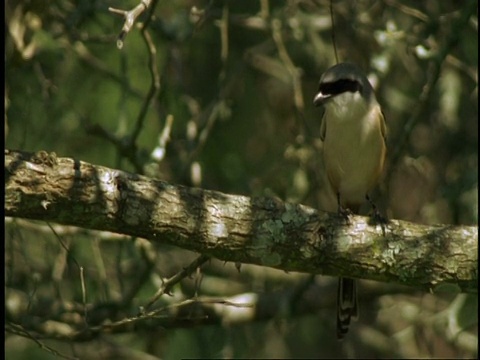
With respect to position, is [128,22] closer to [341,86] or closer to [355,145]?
[341,86]

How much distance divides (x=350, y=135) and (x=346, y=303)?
109 cm

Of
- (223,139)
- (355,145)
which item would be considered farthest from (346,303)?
(223,139)

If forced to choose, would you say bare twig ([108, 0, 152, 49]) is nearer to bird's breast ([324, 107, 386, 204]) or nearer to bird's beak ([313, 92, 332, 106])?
bird's beak ([313, 92, 332, 106])

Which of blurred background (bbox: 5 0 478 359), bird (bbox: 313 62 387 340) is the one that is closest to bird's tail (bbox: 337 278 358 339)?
bird (bbox: 313 62 387 340)

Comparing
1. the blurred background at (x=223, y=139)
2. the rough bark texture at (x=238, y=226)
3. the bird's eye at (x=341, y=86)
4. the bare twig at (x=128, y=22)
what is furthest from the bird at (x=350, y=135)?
the bare twig at (x=128, y=22)

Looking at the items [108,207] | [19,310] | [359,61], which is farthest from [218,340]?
[359,61]

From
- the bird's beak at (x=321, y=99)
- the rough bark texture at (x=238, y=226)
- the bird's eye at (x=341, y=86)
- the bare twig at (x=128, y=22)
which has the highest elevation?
the bare twig at (x=128, y=22)

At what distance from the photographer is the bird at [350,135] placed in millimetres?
5559

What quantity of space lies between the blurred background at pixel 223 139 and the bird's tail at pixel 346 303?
0.79ft

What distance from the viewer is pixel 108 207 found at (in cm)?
386

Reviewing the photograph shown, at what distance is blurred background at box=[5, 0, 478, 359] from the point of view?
556 centimetres

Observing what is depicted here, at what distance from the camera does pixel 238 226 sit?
411 cm

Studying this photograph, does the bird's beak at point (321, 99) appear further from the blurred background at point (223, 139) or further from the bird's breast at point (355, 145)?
the blurred background at point (223, 139)

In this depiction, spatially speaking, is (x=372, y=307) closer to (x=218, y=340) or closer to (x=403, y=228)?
(x=218, y=340)
